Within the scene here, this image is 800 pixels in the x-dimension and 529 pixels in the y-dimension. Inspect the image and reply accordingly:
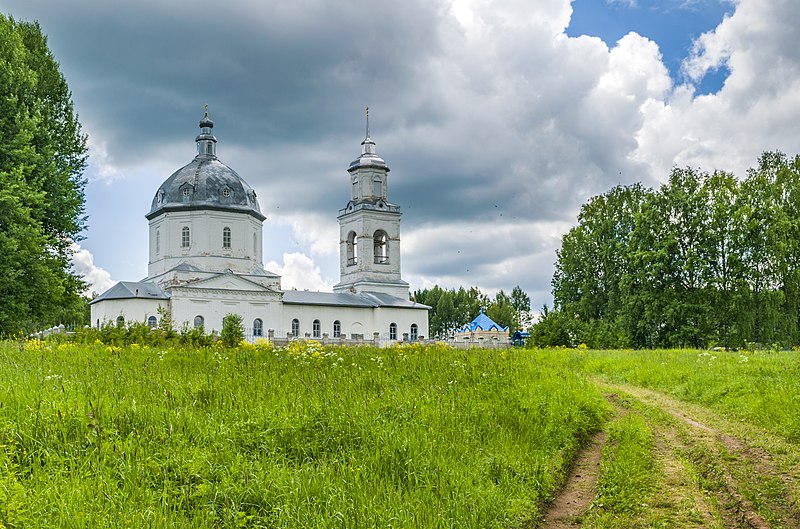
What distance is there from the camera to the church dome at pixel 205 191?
5547cm

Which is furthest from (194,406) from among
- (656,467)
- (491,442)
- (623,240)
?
(623,240)

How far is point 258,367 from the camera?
9.97 meters

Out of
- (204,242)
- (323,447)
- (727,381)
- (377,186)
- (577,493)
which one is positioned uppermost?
(377,186)

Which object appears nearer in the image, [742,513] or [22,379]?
[742,513]

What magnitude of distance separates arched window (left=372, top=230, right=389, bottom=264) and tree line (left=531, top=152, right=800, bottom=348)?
77.1ft

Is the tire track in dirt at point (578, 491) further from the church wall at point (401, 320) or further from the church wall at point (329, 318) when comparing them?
the church wall at point (401, 320)

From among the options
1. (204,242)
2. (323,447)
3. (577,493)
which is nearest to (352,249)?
(204,242)

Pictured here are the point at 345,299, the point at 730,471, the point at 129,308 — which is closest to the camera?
the point at 730,471

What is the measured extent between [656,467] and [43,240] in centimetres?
1980

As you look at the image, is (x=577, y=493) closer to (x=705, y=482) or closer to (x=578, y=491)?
(x=578, y=491)

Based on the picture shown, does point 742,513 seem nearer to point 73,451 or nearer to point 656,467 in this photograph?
point 656,467

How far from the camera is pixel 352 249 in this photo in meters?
65.4

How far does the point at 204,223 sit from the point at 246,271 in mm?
4675

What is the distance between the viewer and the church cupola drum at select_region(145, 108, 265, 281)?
55000mm
